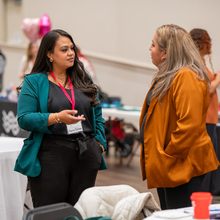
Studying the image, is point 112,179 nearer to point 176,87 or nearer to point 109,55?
point 176,87

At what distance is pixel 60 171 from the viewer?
208 centimetres

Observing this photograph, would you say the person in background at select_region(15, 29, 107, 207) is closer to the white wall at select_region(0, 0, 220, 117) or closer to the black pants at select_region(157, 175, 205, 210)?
the black pants at select_region(157, 175, 205, 210)

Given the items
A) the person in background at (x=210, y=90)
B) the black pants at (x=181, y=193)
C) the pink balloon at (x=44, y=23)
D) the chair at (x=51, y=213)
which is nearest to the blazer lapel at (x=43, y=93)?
the chair at (x=51, y=213)

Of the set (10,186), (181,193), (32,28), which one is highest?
(32,28)

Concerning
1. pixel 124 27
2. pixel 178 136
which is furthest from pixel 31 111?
pixel 124 27

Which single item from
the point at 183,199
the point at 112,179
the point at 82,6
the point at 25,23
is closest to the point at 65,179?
the point at 183,199

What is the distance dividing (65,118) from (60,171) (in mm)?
341

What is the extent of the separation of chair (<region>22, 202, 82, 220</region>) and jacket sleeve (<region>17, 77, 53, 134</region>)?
62cm

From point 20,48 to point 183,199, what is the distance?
8.24m

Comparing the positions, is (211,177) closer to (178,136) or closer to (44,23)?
(178,136)

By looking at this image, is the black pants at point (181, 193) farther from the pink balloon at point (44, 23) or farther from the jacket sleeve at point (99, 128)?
the pink balloon at point (44, 23)

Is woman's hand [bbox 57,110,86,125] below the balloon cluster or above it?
below

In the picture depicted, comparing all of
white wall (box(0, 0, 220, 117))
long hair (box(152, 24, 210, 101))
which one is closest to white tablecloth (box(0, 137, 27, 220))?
long hair (box(152, 24, 210, 101))

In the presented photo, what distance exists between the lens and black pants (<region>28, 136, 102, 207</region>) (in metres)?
2.08
